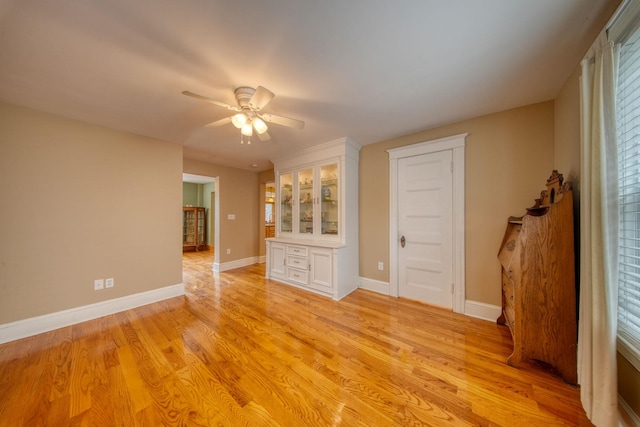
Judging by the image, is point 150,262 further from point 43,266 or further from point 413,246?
point 413,246

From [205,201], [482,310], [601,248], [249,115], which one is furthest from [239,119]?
[205,201]

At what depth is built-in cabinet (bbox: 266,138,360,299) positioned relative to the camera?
3152 millimetres

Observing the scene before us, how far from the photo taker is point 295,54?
1.50m

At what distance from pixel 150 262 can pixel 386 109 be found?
363 centimetres

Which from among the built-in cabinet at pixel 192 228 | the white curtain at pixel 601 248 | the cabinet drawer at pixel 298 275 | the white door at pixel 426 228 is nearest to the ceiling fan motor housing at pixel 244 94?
the white door at pixel 426 228

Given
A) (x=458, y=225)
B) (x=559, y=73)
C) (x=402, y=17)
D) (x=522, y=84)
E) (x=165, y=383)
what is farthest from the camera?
(x=458, y=225)

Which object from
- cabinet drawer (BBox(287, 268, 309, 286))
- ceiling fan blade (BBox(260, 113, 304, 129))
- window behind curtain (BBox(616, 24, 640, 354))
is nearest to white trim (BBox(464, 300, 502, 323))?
window behind curtain (BBox(616, 24, 640, 354))

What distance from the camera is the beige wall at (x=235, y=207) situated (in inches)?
177

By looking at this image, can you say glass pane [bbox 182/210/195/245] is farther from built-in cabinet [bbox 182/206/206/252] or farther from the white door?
the white door

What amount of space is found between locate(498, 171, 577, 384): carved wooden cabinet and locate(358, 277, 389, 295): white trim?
1.57 metres

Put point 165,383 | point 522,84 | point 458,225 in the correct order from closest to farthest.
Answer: point 165,383
point 522,84
point 458,225

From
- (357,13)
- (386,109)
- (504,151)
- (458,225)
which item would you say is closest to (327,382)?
(458,225)

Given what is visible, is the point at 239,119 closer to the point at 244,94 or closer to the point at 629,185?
the point at 244,94

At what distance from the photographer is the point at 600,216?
115 cm
